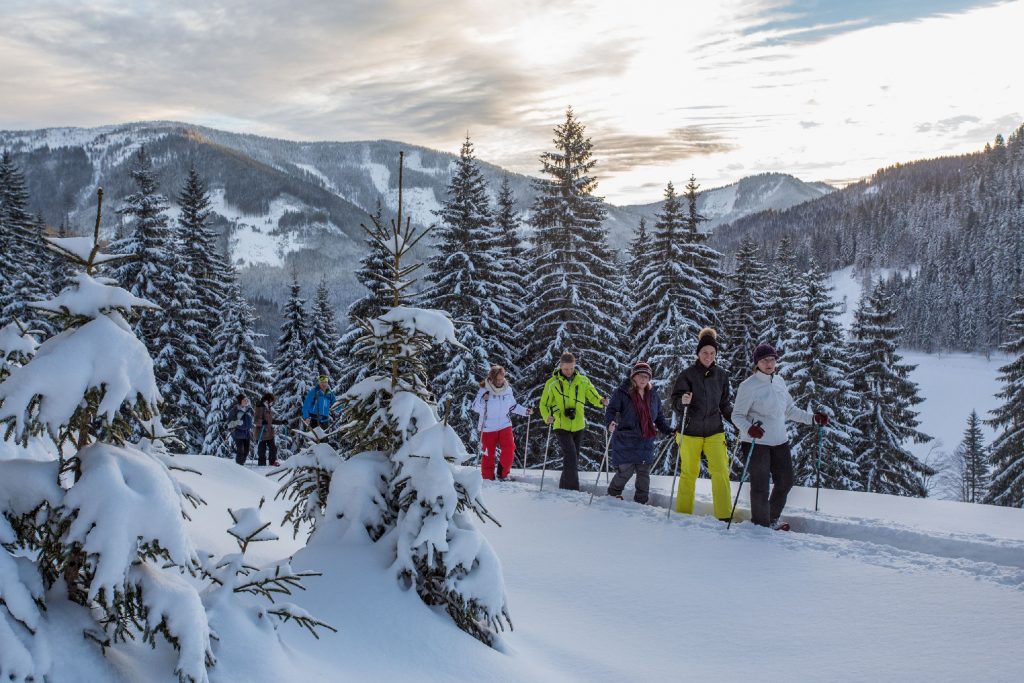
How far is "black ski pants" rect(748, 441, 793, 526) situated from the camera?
7.98 meters

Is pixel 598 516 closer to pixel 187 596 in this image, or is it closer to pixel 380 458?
pixel 380 458

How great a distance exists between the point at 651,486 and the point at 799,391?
2001 cm

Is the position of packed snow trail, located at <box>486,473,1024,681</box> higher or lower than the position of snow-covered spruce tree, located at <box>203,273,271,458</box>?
lower

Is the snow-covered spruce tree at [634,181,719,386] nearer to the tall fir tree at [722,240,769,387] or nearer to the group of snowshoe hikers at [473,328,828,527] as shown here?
the tall fir tree at [722,240,769,387]

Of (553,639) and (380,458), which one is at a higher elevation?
(380,458)

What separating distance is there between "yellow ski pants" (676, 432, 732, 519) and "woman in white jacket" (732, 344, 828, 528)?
39 cm

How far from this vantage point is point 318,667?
3361 millimetres

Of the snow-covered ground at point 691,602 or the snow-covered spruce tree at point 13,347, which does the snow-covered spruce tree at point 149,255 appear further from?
the snow-covered spruce tree at point 13,347

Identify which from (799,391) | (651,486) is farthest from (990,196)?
(651,486)

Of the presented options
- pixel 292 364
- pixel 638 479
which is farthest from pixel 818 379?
pixel 292 364

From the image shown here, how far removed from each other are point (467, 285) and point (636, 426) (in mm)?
16013

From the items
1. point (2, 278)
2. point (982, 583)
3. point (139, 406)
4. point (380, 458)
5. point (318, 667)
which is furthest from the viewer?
point (2, 278)

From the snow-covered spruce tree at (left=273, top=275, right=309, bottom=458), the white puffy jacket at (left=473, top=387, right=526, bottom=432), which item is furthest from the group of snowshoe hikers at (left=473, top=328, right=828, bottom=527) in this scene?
the snow-covered spruce tree at (left=273, top=275, right=309, bottom=458)

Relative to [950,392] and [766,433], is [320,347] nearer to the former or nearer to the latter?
[766,433]
